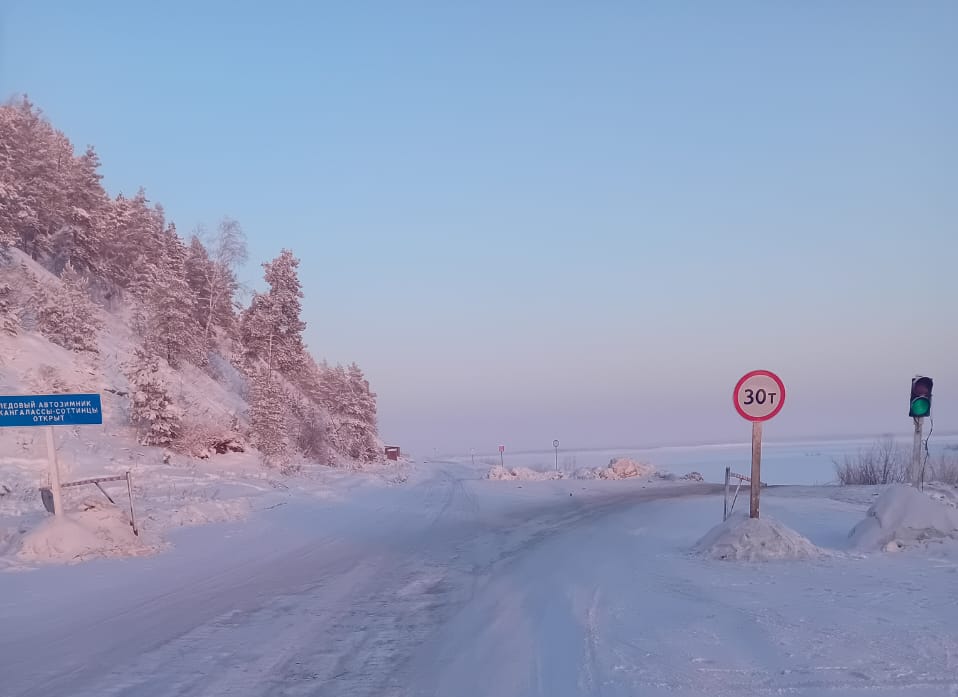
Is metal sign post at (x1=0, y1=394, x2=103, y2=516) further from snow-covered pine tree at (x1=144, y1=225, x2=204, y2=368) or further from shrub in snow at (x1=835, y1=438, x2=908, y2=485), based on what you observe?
shrub in snow at (x1=835, y1=438, x2=908, y2=485)

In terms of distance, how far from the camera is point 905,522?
1070 cm

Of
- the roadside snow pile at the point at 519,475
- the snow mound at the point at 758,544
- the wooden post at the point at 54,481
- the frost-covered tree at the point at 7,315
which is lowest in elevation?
the roadside snow pile at the point at 519,475

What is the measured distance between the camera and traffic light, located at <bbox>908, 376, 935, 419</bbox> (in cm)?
1204

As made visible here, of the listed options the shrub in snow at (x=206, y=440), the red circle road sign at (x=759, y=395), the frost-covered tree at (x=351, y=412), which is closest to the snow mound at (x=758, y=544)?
the red circle road sign at (x=759, y=395)

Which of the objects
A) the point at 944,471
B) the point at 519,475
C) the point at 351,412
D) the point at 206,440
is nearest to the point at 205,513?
the point at 206,440

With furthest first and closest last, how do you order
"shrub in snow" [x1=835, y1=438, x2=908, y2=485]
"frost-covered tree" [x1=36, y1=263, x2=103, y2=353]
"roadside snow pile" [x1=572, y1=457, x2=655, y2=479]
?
"roadside snow pile" [x1=572, y1=457, x2=655, y2=479] < "shrub in snow" [x1=835, y1=438, x2=908, y2=485] < "frost-covered tree" [x1=36, y1=263, x2=103, y2=353]

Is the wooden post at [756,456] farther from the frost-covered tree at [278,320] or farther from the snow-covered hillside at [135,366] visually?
the frost-covered tree at [278,320]

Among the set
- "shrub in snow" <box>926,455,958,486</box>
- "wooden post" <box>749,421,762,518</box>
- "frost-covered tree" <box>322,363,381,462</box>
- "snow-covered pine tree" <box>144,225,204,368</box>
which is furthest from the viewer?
"frost-covered tree" <box>322,363,381,462</box>

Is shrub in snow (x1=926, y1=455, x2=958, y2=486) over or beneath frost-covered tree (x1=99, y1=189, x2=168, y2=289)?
beneath

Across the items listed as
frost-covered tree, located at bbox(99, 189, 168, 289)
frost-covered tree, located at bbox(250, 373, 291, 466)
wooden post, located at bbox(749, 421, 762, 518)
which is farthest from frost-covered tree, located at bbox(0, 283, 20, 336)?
wooden post, located at bbox(749, 421, 762, 518)

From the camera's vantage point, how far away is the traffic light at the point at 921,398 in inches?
474

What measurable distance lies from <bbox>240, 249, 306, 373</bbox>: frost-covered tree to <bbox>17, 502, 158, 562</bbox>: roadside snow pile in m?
37.8

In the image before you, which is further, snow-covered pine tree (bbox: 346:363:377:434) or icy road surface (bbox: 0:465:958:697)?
snow-covered pine tree (bbox: 346:363:377:434)

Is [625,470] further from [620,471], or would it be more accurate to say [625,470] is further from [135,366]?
[135,366]
